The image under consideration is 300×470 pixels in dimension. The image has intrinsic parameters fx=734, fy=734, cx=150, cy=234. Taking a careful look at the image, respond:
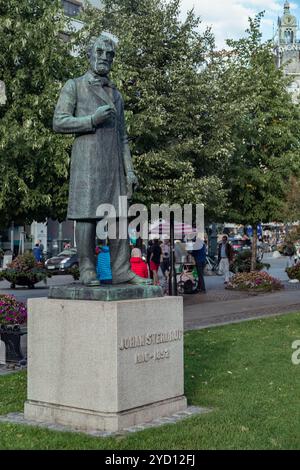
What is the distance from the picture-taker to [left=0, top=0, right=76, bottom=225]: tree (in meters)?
14.7

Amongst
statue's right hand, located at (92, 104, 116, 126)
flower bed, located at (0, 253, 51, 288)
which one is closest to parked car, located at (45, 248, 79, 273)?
flower bed, located at (0, 253, 51, 288)

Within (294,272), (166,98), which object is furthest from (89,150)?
(294,272)

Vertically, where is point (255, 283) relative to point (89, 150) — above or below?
below

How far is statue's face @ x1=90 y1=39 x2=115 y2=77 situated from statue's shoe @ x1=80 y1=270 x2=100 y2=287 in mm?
1991

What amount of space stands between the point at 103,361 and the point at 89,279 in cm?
96

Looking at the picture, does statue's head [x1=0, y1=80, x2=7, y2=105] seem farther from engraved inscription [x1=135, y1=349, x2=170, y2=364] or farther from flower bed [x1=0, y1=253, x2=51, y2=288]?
flower bed [x1=0, y1=253, x2=51, y2=288]

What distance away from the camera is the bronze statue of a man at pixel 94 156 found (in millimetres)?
7062

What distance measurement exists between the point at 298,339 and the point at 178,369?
5918mm

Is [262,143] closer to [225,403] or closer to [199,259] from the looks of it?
[199,259]

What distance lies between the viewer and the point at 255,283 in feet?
80.5

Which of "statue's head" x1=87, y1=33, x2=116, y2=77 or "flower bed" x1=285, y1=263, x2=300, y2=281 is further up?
"statue's head" x1=87, y1=33, x2=116, y2=77

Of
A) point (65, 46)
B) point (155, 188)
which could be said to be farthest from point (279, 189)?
point (65, 46)

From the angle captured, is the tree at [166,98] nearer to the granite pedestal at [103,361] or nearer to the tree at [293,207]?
the tree at [293,207]

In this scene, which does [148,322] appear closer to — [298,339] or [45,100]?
[298,339]
